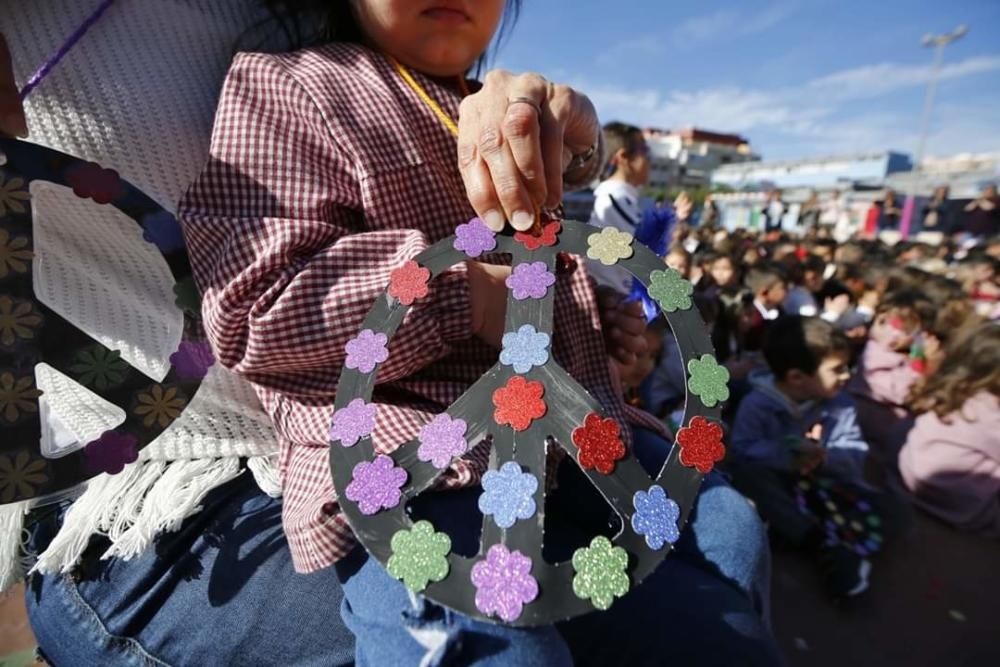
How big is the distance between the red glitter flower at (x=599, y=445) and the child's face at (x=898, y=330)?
3.08 meters

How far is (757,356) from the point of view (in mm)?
3299

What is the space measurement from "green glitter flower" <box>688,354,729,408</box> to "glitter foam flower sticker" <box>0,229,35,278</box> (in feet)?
2.30

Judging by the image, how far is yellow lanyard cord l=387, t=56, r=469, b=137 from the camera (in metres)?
0.71

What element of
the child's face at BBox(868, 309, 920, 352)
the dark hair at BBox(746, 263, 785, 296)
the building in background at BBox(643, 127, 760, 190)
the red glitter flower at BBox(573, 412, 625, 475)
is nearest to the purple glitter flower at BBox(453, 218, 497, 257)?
the red glitter flower at BBox(573, 412, 625, 475)

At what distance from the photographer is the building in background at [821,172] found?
23.3 meters

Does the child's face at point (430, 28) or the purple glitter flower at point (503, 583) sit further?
the child's face at point (430, 28)

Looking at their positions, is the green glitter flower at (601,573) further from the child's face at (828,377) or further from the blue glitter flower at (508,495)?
the child's face at (828,377)

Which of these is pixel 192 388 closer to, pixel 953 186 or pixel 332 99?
pixel 332 99

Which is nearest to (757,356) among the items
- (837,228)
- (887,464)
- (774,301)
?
(774,301)

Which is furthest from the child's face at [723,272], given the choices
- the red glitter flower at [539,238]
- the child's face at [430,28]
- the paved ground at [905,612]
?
the red glitter flower at [539,238]

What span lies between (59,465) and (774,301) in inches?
159

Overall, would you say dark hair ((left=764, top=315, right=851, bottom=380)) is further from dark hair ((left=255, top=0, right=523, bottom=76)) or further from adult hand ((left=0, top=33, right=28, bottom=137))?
adult hand ((left=0, top=33, right=28, bottom=137))

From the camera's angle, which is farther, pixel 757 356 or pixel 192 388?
pixel 757 356

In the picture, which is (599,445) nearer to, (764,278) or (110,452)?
(110,452)
